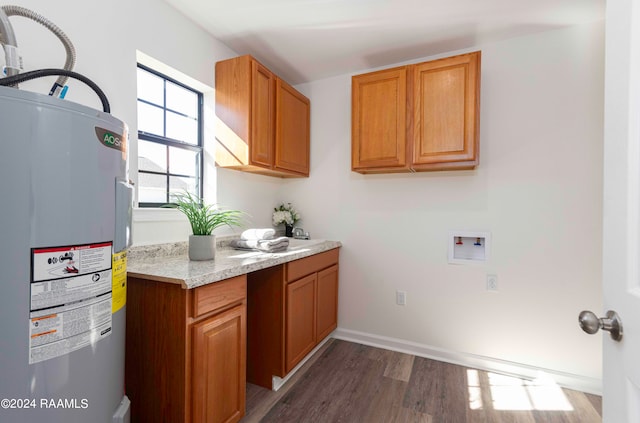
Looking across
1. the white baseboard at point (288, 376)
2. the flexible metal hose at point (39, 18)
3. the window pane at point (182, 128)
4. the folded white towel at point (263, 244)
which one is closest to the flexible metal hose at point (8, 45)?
the flexible metal hose at point (39, 18)

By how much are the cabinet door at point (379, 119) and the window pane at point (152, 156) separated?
141 cm

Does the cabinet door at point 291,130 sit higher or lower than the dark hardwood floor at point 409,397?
higher

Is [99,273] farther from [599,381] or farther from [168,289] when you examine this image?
[599,381]

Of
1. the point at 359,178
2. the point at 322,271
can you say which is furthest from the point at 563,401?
the point at 359,178

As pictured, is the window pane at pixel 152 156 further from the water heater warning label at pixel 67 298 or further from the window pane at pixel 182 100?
the water heater warning label at pixel 67 298

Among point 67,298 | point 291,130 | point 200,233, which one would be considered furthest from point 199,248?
point 291,130

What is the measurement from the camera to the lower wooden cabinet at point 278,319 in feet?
6.36

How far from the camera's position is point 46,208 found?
74 cm

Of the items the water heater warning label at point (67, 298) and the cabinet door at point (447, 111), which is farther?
the cabinet door at point (447, 111)

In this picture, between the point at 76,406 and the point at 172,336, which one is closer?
the point at 76,406

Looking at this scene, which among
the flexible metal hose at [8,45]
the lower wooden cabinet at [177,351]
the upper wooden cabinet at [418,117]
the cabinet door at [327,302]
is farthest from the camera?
the cabinet door at [327,302]

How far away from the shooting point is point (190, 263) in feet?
5.18

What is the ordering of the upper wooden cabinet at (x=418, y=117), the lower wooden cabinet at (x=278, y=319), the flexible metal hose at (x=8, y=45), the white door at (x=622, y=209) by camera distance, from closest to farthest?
1. the white door at (x=622, y=209)
2. the flexible metal hose at (x=8, y=45)
3. the lower wooden cabinet at (x=278, y=319)
4. the upper wooden cabinet at (x=418, y=117)

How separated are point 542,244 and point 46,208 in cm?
267
